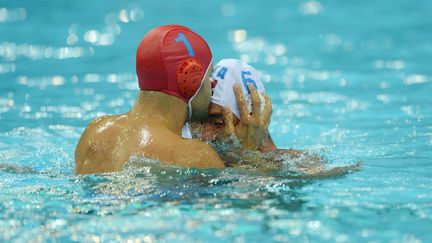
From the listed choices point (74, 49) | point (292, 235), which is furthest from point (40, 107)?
point (292, 235)

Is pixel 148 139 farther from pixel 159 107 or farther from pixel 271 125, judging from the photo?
pixel 271 125

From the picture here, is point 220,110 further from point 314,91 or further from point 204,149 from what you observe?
point 314,91

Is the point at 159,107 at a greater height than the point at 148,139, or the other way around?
the point at 159,107

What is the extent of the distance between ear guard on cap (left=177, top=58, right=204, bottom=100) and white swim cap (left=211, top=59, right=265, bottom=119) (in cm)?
33

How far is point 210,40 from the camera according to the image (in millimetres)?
9789

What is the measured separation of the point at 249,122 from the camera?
459 centimetres

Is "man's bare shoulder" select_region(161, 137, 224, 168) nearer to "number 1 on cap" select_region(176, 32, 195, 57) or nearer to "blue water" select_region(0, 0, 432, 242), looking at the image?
"blue water" select_region(0, 0, 432, 242)

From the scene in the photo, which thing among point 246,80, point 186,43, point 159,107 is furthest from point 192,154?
point 246,80

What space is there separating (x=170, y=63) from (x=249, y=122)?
1.99 feet

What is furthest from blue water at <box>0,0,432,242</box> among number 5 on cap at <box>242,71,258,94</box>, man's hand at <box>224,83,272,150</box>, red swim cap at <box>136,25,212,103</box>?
number 5 on cap at <box>242,71,258,94</box>

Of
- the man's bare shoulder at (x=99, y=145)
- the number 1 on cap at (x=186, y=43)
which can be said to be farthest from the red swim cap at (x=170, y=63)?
the man's bare shoulder at (x=99, y=145)

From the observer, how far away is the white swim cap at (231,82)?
15.2ft

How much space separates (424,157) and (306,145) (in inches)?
45.0

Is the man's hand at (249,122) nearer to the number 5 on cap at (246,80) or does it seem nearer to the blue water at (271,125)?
the number 5 on cap at (246,80)
